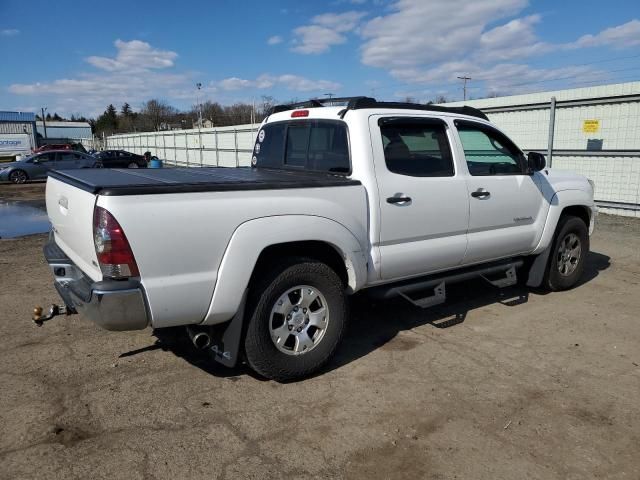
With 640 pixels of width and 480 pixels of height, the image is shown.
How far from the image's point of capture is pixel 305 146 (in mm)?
4703

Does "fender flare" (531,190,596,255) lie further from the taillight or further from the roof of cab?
the taillight

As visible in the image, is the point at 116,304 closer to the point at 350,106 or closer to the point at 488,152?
the point at 350,106

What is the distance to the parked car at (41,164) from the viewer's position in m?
23.1

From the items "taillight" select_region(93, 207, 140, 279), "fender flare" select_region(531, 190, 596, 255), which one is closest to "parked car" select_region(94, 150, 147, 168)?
"fender flare" select_region(531, 190, 596, 255)

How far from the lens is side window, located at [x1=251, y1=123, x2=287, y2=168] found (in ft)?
16.6

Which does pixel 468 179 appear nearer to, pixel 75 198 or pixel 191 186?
pixel 191 186

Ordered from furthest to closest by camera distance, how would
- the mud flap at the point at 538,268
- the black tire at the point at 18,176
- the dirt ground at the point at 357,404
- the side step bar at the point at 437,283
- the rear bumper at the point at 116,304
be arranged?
the black tire at the point at 18,176
the mud flap at the point at 538,268
the side step bar at the point at 437,283
the rear bumper at the point at 116,304
the dirt ground at the point at 357,404

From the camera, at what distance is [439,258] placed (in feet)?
15.0

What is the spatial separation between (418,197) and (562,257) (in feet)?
8.93

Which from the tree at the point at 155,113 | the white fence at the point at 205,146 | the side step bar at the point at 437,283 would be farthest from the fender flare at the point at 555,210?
the tree at the point at 155,113

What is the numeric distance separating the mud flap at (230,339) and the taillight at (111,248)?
2.41 feet

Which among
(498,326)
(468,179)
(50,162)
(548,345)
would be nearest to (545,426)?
(548,345)

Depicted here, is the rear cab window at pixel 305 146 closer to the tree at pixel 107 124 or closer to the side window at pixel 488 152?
the side window at pixel 488 152

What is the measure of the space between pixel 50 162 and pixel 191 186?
2444 centimetres
